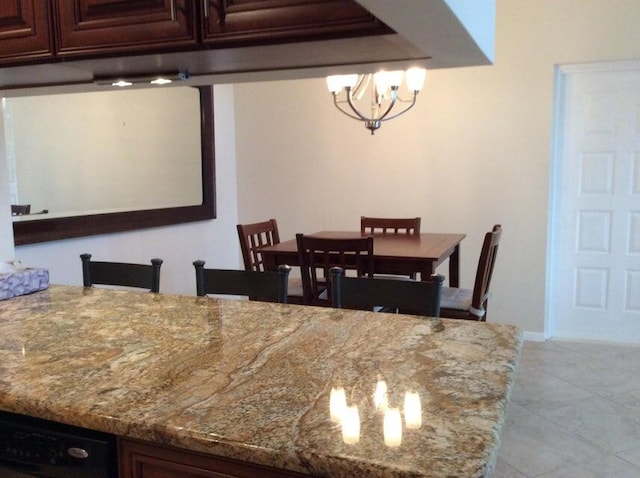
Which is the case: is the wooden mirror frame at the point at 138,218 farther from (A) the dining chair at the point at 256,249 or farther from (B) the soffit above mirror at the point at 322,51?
(B) the soffit above mirror at the point at 322,51

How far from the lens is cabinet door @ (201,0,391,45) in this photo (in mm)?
1190

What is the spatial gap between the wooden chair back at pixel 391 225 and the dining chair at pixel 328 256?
955mm

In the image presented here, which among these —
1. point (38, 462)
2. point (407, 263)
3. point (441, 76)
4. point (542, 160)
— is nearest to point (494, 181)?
point (542, 160)

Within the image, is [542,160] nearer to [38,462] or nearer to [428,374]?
[428,374]

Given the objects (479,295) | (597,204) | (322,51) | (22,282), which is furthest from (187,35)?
(597,204)

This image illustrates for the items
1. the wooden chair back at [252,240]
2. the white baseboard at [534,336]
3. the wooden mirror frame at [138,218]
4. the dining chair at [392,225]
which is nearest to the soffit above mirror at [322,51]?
the wooden mirror frame at [138,218]

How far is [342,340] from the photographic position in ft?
4.66

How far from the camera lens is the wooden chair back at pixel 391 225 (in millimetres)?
3893

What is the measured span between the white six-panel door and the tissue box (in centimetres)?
344

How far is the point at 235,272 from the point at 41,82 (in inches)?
37.1

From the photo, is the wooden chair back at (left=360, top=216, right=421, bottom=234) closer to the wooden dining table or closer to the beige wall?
the wooden dining table

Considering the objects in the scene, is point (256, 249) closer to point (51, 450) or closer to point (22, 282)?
point (22, 282)

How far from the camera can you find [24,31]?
4.95ft

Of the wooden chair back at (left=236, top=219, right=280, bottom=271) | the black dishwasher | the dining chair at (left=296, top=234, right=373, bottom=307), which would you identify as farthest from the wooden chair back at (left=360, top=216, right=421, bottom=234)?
the black dishwasher
